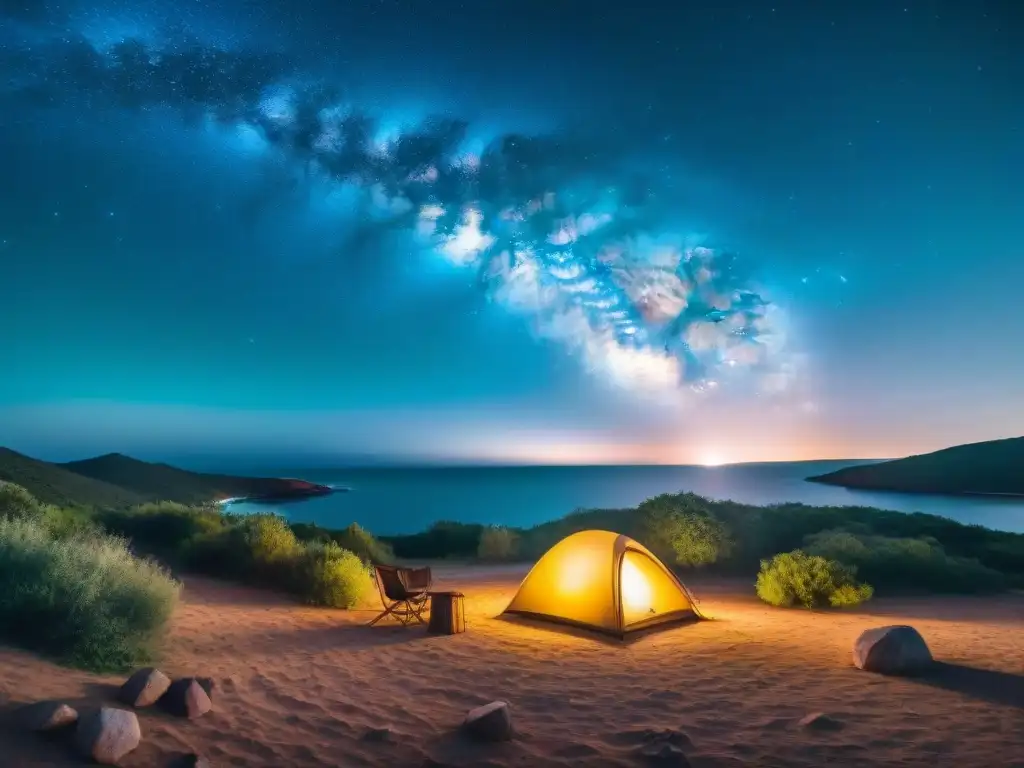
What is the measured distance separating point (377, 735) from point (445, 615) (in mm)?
4433

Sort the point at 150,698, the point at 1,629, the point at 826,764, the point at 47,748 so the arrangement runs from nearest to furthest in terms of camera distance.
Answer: the point at 47,748 < the point at 826,764 < the point at 150,698 < the point at 1,629

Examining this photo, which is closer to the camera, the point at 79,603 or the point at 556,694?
the point at 79,603

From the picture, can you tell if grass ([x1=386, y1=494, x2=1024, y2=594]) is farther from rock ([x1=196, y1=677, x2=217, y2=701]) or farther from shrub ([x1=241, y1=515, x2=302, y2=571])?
rock ([x1=196, y1=677, x2=217, y2=701])

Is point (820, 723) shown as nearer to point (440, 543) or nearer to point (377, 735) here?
point (377, 735)

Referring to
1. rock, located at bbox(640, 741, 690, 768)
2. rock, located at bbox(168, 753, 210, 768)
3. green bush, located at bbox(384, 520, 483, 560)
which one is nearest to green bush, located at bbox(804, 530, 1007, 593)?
rock, located at bbox(640, 741, 690, 768)

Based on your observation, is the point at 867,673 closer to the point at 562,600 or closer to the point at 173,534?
the point at 562,600

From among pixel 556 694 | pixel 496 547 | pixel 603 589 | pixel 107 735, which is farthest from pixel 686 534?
pixel 107 735

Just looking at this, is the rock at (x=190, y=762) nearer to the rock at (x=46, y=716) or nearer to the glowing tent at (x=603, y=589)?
the rock at (x=46, y=716)

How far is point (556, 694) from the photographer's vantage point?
7180 mm

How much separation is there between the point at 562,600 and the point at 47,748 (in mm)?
7590

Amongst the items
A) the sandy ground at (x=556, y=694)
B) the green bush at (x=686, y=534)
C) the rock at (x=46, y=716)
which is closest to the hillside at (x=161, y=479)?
the green bush at (x=686, y=534)

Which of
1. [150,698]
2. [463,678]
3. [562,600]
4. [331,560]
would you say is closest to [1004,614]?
[562,600]

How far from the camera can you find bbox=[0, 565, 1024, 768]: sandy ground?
5375 millimetres

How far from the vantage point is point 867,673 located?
7.77m
